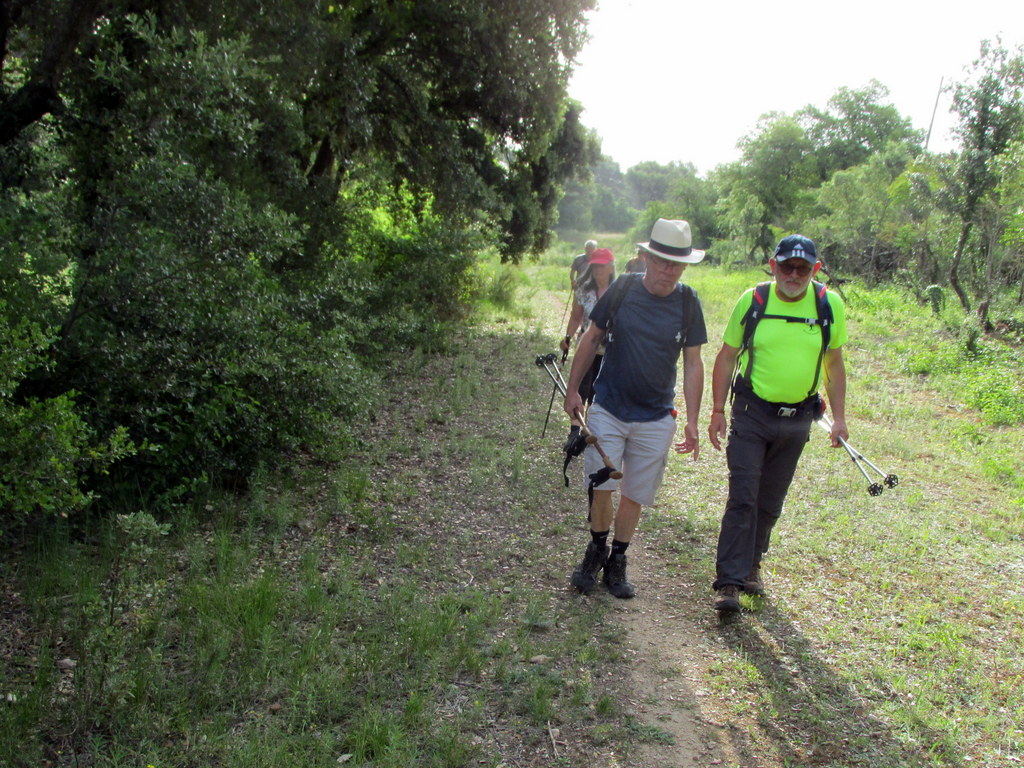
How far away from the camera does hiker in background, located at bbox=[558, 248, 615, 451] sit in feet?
24.8

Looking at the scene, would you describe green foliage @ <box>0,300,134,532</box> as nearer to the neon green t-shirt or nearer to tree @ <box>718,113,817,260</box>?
the neon green t-shirt

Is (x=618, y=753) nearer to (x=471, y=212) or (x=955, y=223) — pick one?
(x=471, y=212)

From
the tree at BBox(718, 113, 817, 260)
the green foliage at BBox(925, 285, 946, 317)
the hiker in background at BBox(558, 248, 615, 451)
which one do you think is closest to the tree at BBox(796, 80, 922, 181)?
the tree at BBox(718, 113, 817, 260)

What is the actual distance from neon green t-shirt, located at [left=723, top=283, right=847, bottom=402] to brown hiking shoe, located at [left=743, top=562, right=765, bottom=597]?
121cm

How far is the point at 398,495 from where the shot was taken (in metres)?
7.01

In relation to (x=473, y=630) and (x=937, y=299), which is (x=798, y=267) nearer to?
(x=473, y=630)

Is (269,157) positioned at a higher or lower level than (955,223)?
lower

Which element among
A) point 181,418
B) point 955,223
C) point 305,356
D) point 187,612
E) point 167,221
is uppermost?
point 955,223

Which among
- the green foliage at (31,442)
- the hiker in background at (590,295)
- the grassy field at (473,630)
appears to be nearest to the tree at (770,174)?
the hiker in background at (590,295)

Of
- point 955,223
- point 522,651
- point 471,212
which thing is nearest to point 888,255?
point 955,223

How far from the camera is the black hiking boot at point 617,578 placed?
525 centimetres

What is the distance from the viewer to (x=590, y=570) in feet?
17.5

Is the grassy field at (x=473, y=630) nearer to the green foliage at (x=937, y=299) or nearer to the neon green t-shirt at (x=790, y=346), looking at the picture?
the neon green t-shirt at (x=790, y=346)

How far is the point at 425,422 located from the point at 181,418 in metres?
3.88
